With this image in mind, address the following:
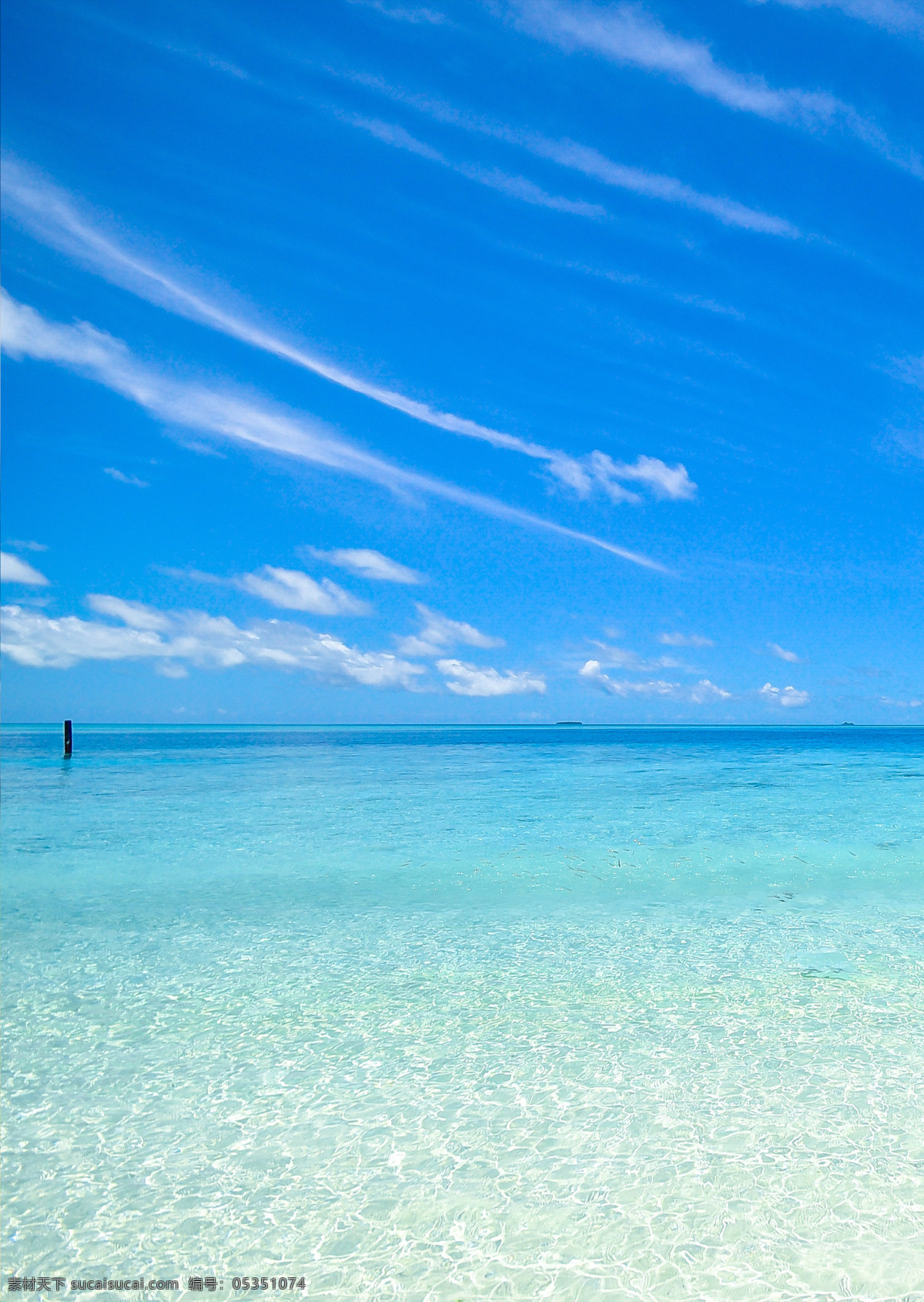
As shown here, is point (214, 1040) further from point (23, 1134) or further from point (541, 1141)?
point (541, 1141)

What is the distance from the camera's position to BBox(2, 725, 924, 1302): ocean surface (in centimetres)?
365

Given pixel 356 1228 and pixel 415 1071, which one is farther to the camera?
pixel 415 1071

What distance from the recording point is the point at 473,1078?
527 cm

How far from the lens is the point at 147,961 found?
791 cm

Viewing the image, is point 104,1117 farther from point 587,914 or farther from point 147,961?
point 587,914

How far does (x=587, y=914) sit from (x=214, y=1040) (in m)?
5.36

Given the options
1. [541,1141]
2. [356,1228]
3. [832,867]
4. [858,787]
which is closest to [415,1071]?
[541,1141]

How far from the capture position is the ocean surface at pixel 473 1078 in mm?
3648

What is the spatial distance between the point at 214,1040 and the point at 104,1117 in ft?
3.91

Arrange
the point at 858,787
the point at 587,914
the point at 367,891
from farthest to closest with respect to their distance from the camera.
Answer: the point at 858,787, the point at 367,891, the point at 587,914

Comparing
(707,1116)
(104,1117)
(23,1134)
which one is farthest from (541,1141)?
(23,1134)

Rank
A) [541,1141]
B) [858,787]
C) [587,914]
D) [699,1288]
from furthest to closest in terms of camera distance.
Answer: [858,787]
[587,914]
[541,1141]
[699,1288]

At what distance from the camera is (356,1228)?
3.80 m

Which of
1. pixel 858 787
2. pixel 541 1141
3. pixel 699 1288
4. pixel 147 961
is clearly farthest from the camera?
pixel 858 787
